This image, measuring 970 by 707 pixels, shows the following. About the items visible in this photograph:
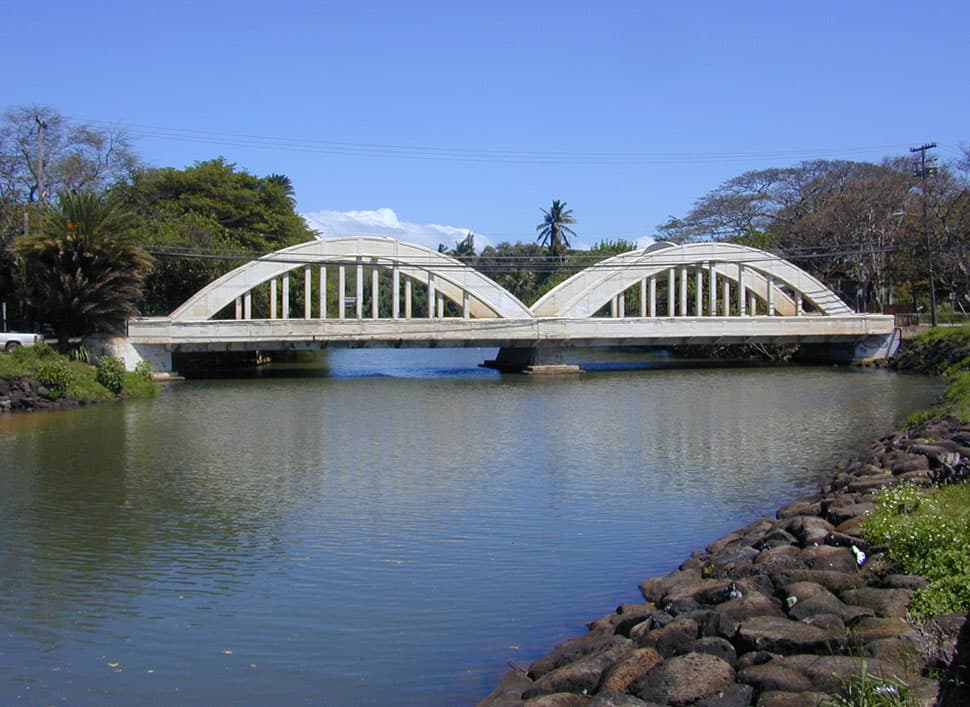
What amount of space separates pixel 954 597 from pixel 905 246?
54.4 m

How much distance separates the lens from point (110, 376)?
120 ft

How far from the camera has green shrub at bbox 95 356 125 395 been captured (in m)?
36.5

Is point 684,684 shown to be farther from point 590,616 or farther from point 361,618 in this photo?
point 361,618

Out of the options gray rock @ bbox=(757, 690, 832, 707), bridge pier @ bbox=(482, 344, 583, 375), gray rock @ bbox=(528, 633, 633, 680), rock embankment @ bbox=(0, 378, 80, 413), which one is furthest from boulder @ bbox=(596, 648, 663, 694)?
bridge pier @ bbox=(482, 344, 583, 375)

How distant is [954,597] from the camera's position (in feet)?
27.5

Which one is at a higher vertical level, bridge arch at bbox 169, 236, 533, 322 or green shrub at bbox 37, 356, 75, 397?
bridge arch at bbox 169, 236, 533, 322

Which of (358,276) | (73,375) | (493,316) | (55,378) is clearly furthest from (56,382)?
(493,316)

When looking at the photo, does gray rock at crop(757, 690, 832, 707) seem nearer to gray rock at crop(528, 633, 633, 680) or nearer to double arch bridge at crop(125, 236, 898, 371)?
gray rock at crop(528, 633, 633, 680)

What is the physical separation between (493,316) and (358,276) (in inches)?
300

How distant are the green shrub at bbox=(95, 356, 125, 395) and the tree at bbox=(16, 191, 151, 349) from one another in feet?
10.8

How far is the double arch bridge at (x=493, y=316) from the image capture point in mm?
46875

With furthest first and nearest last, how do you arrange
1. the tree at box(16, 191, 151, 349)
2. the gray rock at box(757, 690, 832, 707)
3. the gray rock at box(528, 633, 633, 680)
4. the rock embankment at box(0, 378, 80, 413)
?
the tree at box(16, 191, 151, 349), the rock embankment at box(0, 378, 80, 413), the gray rock at box(528, 633, 633, 680), the gray rock at box(757, 690, 832, 707)

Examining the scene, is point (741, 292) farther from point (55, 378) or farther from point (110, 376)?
point (55, 378)

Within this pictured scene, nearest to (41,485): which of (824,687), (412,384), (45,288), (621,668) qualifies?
(621,668)
